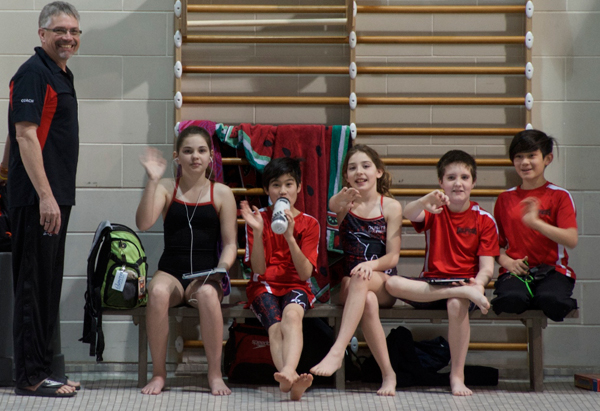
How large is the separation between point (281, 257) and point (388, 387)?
2.36 ft

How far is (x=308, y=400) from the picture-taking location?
275 cm

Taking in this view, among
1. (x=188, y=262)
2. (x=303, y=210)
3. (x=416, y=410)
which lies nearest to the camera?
(x=416, y=410)

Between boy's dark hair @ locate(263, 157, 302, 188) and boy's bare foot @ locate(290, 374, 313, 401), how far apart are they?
0.90 metres

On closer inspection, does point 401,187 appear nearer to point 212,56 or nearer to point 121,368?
point 212,56

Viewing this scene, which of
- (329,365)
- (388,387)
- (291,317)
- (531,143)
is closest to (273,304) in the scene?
(291,317)

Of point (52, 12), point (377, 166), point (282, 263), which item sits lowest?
point (282, 263)

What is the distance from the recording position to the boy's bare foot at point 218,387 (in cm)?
283

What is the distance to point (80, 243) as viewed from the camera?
343cm

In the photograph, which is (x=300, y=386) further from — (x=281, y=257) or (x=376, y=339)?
(x=281, y=257)

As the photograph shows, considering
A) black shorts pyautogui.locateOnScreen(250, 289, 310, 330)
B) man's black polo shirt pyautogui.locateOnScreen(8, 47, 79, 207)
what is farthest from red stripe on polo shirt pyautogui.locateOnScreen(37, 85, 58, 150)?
black shorts pyautogui.locateOnScreen(250, 289, 310, 330)

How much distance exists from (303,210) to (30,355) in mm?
1347

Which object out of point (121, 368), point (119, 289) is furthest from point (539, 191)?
point (121, 368)

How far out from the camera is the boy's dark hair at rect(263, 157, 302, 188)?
10.0 ft

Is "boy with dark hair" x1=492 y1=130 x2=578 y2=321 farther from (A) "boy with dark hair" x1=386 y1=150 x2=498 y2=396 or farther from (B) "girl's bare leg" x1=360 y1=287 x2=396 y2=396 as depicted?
(B) "girl's bare leg" x1=360 y1=287 x2=396 y2=396
